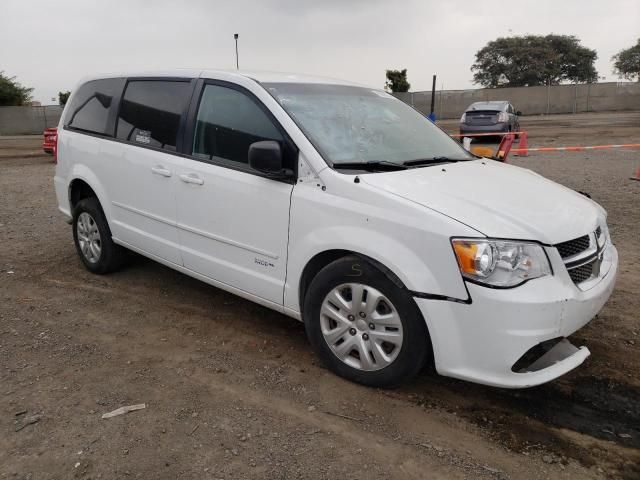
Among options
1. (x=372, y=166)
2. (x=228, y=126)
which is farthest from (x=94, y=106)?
(x=372, y=166)

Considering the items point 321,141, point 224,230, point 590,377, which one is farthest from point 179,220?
point 590,377

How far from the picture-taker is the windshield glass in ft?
11.0

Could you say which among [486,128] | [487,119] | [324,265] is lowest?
[324,265]

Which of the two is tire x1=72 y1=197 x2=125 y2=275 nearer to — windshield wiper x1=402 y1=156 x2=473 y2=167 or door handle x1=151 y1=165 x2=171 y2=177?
door handle x1=151 y1=165 x2=171 y2=177

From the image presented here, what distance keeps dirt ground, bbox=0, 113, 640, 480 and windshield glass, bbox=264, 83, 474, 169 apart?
1396 mm

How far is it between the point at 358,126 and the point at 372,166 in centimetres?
51

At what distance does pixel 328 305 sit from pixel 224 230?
37.8 inches

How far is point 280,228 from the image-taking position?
332 cm

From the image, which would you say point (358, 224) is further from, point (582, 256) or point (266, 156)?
point (582, 256)

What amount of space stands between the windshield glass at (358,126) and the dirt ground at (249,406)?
1.40m

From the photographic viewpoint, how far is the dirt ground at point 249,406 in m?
2.54

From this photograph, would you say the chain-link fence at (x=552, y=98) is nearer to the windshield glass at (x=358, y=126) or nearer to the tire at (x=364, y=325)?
the windshield glass at (x=358, y=126)

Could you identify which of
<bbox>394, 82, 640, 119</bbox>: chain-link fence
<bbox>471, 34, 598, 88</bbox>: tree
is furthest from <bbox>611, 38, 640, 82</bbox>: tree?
<bbox>394, 82, 640, 119</bbox>: chain-link fence

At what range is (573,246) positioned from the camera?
2895mm
